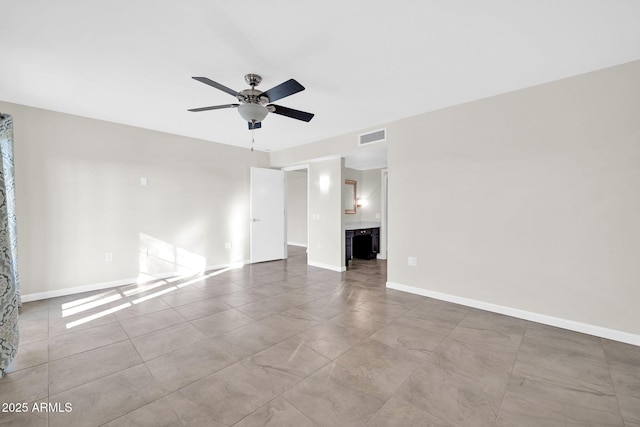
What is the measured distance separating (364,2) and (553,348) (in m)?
3.27

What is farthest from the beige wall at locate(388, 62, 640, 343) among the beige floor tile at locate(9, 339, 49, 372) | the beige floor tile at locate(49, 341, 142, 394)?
the beige floor tile at locate(9, 339, 49, 372)

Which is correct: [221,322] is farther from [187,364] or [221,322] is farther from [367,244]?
[367,244]

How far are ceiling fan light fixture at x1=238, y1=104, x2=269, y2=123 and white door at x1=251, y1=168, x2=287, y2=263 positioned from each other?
336 centimetres

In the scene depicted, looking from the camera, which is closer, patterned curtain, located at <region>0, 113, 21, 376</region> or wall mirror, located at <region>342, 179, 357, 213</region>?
patterned curtain, located at <region>0, 113, 21, 376</region>

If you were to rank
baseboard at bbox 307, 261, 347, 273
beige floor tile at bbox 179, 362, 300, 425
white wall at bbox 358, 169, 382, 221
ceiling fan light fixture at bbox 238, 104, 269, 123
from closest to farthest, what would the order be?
beige floor tile at bbox 179, 362, 300, 425, ceiling fan light fixture at bbox 238, 104, 269, 123, baseboard at bbox 307, 261, 347, 273, white wall at bbox 358, 169, 382, 221

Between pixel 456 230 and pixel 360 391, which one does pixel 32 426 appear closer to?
pixel 360 391

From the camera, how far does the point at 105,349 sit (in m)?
2.33

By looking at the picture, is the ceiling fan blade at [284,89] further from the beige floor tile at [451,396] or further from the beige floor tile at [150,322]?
the beige floor tile at [150,322]

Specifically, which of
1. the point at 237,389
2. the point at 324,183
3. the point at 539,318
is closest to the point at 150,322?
the point at 237,389

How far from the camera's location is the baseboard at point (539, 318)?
2.46 meters

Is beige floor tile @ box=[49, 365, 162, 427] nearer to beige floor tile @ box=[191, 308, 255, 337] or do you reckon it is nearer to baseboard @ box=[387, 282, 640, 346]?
beige floor tile @ box=[191, 308, 255, 337]

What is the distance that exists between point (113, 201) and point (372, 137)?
4.35 m

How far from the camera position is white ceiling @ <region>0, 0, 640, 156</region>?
6.05 feet

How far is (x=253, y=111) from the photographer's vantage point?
259 centimetres
